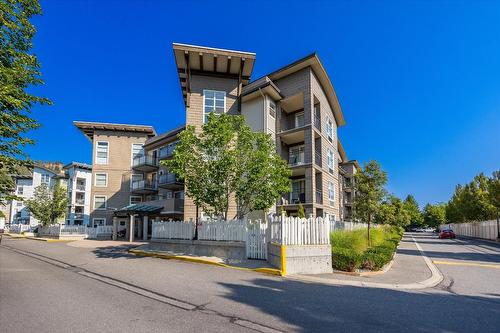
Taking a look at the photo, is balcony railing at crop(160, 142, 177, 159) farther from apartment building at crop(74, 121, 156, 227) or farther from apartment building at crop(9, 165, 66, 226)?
apartment building at crop(9, 165, 66, 226)

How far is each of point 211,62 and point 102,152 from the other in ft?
78.5

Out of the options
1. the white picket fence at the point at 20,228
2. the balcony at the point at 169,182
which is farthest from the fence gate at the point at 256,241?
the white picket fence at the point at 20,228

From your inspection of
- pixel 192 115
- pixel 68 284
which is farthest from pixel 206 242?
pixel 192 115

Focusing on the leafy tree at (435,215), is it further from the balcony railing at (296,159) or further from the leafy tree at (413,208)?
the balcony railing at (296,159)

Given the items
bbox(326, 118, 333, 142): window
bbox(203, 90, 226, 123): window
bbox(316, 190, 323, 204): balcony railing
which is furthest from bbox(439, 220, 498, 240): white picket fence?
bbox(203, 90, 226, 123): window

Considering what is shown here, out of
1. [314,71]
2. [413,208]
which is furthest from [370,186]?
[413,208]

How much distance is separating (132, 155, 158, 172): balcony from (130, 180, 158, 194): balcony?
5.71ft

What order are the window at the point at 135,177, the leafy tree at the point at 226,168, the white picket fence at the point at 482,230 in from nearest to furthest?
1. the leafy tree at the point at 226,168
2. the white picket fence at the point at 482,230
3. the window at the point at 135,177

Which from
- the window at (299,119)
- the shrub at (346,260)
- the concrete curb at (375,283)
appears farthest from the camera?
the window at (299,119)

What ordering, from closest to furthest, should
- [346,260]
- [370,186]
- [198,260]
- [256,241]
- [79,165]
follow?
[346,260] < [256,241] < [198,260] < [370,186] < [79,165]

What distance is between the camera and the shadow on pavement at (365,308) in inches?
220

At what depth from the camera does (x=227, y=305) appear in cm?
671

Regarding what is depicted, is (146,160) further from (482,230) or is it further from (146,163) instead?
(482,230)

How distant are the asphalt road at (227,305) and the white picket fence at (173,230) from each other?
632 centimetres
